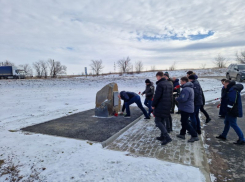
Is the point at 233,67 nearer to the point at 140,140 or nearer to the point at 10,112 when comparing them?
the point at 140,140

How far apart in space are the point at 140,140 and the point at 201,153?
147 centimetres

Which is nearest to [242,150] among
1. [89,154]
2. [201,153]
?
[201,153]

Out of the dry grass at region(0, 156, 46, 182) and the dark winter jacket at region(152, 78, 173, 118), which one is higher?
the dark winter jacket at region(152, 78, 173, 118)

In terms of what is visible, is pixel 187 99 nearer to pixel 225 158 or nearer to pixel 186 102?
pixel 186 102

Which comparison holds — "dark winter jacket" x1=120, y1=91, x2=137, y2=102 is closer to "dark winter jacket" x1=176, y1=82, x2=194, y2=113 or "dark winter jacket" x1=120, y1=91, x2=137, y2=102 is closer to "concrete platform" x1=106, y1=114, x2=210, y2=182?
"concrete platform" x1=106, y1=114, x2=210, y2=182

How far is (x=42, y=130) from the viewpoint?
529 centimetres

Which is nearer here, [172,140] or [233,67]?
[172,140]

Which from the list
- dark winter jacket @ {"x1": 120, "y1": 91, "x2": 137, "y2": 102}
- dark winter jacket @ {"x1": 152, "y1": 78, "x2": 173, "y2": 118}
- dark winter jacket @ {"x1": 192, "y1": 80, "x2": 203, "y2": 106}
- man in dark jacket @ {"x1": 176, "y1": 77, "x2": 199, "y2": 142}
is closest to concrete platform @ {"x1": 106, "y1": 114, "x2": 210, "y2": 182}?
man in dark jacket @ {"x1": 176, "y1": 77, "x2": 199, "y2": 142}

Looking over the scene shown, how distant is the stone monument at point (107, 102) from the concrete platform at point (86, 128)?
1.20 ft

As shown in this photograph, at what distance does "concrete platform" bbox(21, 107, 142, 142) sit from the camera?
4738mm

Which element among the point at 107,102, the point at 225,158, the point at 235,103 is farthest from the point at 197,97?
the point at 107,102

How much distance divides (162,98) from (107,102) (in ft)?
10.6

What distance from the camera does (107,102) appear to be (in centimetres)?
687

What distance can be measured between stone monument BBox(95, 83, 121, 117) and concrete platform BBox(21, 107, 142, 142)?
1.20 ft
